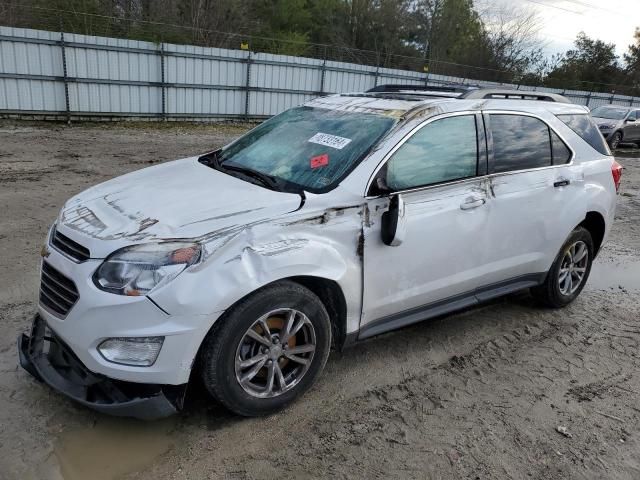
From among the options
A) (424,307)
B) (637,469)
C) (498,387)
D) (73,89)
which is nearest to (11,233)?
(424,307)

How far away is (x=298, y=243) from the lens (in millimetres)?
2869

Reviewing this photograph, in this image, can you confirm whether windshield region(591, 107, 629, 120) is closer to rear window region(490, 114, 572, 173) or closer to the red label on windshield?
rear window region(490, 114, 572, 173)

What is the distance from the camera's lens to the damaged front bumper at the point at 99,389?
261 cm

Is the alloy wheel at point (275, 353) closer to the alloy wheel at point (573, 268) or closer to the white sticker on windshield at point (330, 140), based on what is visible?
the white sticker on windshield at point (330, 140)

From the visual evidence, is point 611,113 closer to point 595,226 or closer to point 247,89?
point 247,89

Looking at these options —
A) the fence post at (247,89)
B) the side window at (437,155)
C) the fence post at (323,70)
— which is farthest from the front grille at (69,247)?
the fence post at (323,70)

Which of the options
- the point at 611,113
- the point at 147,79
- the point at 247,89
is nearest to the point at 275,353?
the point at 147,79

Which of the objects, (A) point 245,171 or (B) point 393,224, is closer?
(B) point 393,224

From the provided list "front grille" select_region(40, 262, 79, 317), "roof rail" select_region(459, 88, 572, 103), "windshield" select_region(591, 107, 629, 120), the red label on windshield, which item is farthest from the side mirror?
"windshield" select_region(591, 107, 629, 120)

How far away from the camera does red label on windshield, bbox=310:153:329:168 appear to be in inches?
132

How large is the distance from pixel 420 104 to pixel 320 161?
0.83m

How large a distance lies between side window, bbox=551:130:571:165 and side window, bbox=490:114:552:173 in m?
0.04

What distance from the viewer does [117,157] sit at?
10.5m

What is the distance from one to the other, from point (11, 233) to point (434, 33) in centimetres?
3426
